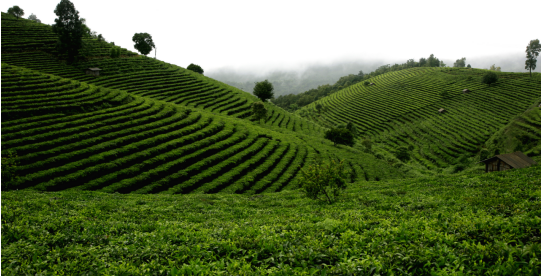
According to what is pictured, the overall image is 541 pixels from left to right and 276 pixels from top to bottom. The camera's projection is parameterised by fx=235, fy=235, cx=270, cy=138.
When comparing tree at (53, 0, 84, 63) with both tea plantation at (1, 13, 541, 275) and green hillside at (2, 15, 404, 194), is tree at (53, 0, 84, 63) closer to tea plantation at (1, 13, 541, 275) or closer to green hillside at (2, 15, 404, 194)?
tea plantation at (1, 13, 541, 275)

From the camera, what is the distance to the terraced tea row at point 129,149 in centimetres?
2434

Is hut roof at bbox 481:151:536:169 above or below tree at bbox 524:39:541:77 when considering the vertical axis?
below

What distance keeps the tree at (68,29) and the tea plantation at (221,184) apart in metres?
3.93

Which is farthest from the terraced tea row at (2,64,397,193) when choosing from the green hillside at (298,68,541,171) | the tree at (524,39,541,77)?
the tree at (524,39,541,77)

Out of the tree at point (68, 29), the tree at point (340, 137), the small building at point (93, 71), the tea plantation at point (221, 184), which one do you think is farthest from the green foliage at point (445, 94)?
the tree at point (68, 29)

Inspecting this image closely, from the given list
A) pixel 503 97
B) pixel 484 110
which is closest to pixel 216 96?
pixel 484 110

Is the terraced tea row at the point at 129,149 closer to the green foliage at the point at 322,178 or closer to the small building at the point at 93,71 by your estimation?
the green foliage at the point at 322,178

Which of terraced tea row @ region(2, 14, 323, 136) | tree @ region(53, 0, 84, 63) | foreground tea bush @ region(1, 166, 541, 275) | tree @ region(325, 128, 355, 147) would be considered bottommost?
tree @ region(325, 128, 355, 147)

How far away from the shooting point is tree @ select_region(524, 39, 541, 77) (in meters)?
98.8

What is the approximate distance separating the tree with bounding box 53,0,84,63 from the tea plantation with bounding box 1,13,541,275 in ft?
12.9

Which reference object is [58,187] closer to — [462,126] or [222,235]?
[222,235]

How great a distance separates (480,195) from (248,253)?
14966 millimetres

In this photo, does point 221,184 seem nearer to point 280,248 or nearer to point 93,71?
point 280,248

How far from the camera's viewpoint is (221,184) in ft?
97.3
